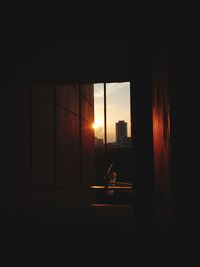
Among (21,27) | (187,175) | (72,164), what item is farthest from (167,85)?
(72,164)

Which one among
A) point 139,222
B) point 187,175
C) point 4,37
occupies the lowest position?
point 139,222

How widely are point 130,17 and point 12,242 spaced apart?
9.43 ft

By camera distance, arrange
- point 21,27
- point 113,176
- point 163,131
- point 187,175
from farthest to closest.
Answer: point 113,176 → point 21,27 → point 163,131 → point 187,175

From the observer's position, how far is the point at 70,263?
2295mm

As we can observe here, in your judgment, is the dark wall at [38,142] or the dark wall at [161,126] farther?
the dark wall at [38,142]

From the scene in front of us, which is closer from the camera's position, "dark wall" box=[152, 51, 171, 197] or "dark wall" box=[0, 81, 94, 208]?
"dark wall" box=[152, 51, 171, 197]

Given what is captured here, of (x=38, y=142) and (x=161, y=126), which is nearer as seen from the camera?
(x=161, y=126)

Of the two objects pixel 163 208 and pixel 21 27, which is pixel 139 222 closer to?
pixel 163 208

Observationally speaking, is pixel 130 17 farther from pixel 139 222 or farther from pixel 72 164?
pixel 72 164

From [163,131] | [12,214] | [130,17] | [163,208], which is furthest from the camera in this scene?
[12,214]

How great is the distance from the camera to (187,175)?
1.62 meters

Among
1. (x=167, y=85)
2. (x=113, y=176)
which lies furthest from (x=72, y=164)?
(x=167, y=85)

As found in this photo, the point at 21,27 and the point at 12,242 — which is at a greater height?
the point at 21,27

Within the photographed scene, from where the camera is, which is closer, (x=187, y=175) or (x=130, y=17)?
(x=187, y=175)
